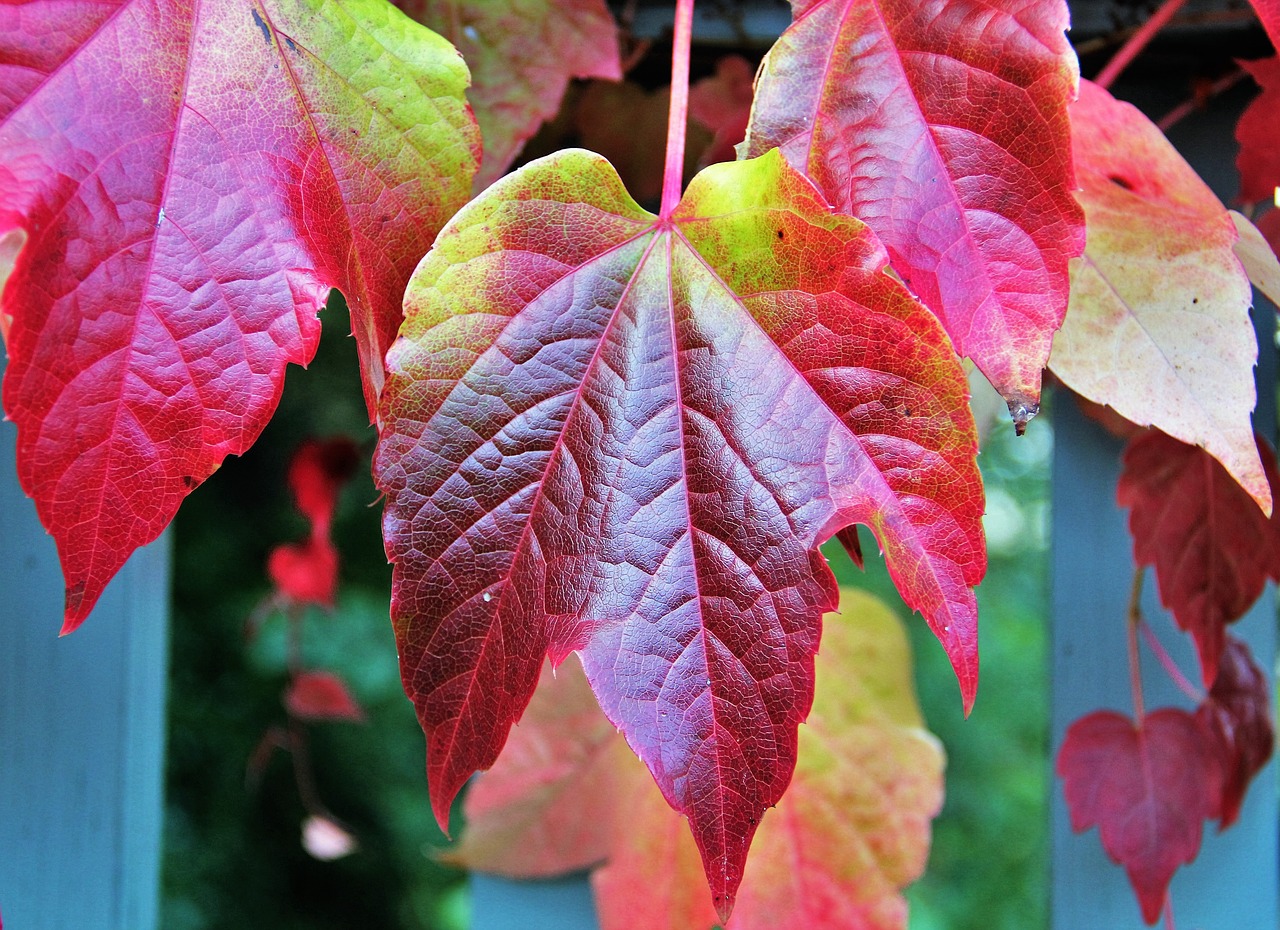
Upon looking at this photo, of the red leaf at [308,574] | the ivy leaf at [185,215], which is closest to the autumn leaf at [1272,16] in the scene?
the ivy leaf at [185,215]

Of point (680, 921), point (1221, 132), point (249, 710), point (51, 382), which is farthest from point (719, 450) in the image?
point (249, 710)

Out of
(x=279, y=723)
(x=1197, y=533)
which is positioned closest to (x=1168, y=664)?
(x=1197, y=533)

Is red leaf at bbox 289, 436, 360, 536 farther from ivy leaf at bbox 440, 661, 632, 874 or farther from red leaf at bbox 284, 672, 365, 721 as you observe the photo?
ivy leaf at bbox 440, 661, 632, 874

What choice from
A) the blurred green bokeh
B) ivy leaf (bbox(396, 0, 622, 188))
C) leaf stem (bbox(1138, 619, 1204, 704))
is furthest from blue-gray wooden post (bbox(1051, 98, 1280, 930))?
the blurred green bokeh

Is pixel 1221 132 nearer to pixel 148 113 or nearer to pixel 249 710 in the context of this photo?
pixel 148 113

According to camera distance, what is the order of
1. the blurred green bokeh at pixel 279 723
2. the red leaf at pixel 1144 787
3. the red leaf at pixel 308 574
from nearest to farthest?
the red leaf at pixel 1144 787 < the red leaf at pixel 308 574 < the blurred green bokeh at pixel 279 723

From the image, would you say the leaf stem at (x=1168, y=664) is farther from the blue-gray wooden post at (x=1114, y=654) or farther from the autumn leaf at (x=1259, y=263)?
the autumn leaf at (x=1259, y=263)
